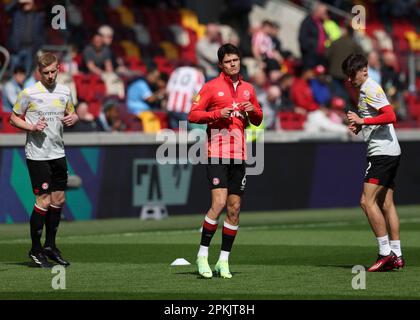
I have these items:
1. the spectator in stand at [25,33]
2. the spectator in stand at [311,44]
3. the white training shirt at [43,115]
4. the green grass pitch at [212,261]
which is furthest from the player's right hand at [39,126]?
the spectator in stand at [311,44]

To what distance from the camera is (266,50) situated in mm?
26641

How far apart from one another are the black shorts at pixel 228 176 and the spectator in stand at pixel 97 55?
36.7 ft

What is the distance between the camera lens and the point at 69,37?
23844mm

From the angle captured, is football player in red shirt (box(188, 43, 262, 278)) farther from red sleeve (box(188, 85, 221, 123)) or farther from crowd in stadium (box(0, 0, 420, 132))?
crowd in stadium (box(0, 0, 420, 132))

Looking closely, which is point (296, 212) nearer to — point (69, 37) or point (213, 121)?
point (69, 37)

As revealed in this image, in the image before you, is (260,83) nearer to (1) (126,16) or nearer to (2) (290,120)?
(2) (290,120)

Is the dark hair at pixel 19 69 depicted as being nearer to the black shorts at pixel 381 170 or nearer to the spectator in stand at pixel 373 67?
the spectator in stand at pixel 373 67

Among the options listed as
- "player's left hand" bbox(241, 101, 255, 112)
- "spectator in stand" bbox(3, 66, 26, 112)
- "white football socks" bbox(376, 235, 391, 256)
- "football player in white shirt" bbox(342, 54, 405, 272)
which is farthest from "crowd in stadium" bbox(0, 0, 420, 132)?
"white football socks" bbox(376, 235, 391, 256)

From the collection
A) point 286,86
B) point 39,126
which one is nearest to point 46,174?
point 39,126

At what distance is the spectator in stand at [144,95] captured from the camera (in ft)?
72.3

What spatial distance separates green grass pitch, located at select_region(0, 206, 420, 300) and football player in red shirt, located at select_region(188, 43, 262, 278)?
44 centimetres

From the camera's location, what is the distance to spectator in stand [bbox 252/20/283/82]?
25969mm

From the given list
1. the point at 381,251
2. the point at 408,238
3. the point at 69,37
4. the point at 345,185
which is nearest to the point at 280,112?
the point at 345,185

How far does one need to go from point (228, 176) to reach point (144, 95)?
1050 centimetres
